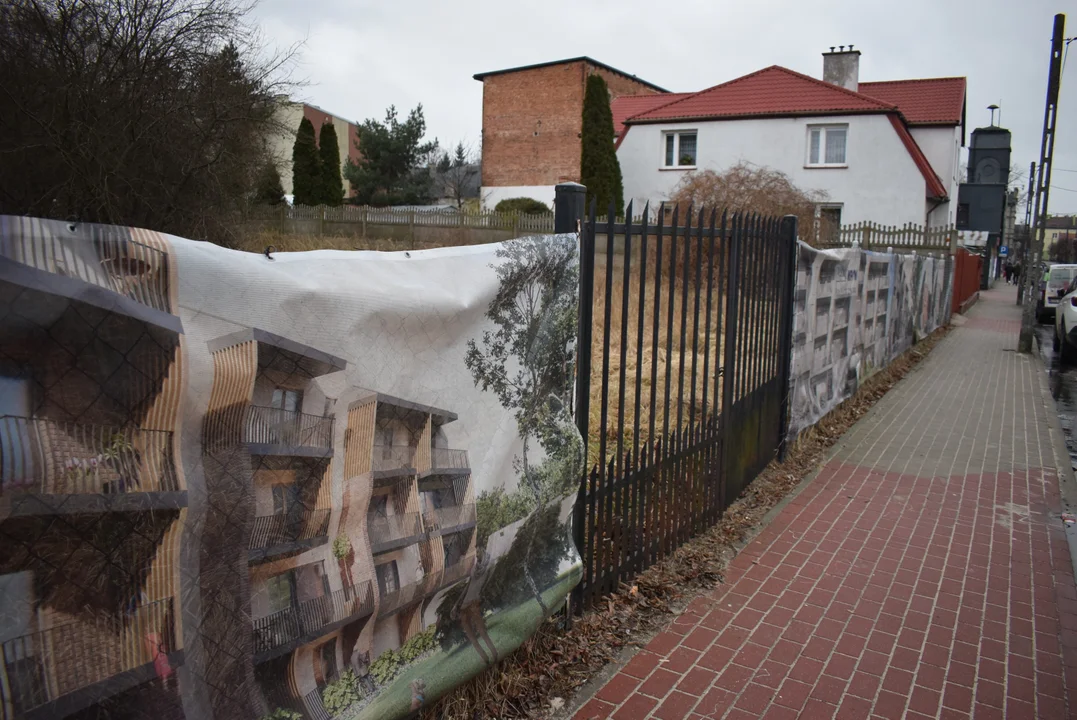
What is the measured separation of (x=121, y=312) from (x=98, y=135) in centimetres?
817

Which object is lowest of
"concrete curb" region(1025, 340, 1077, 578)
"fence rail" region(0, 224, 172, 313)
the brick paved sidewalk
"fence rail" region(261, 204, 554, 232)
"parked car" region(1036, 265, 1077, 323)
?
"concrete curb" region(1025, 340, 1077, 578)

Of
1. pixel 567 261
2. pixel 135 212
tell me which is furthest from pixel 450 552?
pixel 135 212

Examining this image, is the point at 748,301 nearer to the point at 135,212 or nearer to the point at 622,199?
the point at 135,212

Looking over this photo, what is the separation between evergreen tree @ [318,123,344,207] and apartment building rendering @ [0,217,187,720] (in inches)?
1548

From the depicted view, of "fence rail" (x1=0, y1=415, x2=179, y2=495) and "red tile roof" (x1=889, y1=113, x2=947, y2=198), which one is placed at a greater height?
"red tile roof" (x1=889, y1=113, x2=947, y2=198)

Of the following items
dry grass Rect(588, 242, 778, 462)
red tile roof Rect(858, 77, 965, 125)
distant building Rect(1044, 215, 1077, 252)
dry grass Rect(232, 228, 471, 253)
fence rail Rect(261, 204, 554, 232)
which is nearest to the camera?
dry grass Rect(588, 242, 778, 462)

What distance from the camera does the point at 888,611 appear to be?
14.9 ft

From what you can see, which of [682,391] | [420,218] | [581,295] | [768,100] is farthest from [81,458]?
[768,100]

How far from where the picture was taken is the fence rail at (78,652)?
1.65m

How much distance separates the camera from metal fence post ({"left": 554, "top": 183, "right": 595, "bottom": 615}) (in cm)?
354

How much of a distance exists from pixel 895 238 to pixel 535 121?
2191 cm

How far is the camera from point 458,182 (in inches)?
2270

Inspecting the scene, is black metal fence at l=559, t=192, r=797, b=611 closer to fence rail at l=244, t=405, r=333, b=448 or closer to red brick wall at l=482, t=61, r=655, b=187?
fence rail at l=244, t=405, r=333, b=448

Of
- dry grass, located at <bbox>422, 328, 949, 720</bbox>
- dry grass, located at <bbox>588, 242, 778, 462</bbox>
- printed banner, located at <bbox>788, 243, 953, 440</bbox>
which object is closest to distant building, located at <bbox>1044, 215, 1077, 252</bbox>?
printed banner, located at <bbox>788, 243, 953, 440</bbox>
